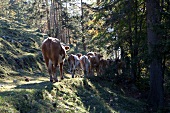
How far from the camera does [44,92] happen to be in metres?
8.99

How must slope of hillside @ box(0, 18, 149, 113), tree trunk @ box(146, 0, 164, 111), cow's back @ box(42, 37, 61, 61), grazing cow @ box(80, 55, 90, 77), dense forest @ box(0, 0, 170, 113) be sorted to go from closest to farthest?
slope of hillside @ box(0, 18, 149, 113), cow's back @ box(42, 37, 61, 61), dense forest @ box(0, 0, 170, 113), tree trunk @ box(146, 0, 164, 111), grazing cow @ box(80, 55, 90, 77)

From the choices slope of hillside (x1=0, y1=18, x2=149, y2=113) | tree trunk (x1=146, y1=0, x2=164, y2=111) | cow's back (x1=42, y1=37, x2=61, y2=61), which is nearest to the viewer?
slope of hillside (x1=0, y1=18, x2=149, y2=113)

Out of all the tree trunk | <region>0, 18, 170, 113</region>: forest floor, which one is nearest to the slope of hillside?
<region>0, 18, 170, 113</region>: forest floor

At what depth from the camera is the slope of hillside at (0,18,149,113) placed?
7.74m

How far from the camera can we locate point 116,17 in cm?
1421

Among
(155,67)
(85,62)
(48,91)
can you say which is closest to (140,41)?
(85,62)

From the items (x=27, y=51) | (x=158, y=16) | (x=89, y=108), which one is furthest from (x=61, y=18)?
(x=89, y=108)

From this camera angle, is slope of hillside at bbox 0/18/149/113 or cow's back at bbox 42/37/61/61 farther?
cow's back at bbox 42/37/61/61

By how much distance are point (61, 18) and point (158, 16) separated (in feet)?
99.4

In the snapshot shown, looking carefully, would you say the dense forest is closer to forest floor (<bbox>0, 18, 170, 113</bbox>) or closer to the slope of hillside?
forest floor (<bbox>0, 18, 170, 113</bbox>)

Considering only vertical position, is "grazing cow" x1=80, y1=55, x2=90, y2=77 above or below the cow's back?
below

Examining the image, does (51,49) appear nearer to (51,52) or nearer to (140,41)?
(51,52)

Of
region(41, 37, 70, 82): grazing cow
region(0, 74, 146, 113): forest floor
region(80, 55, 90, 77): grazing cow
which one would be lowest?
region(0, 74, 146, 113): forest floor

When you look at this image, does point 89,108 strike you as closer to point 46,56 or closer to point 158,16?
point 46,56
